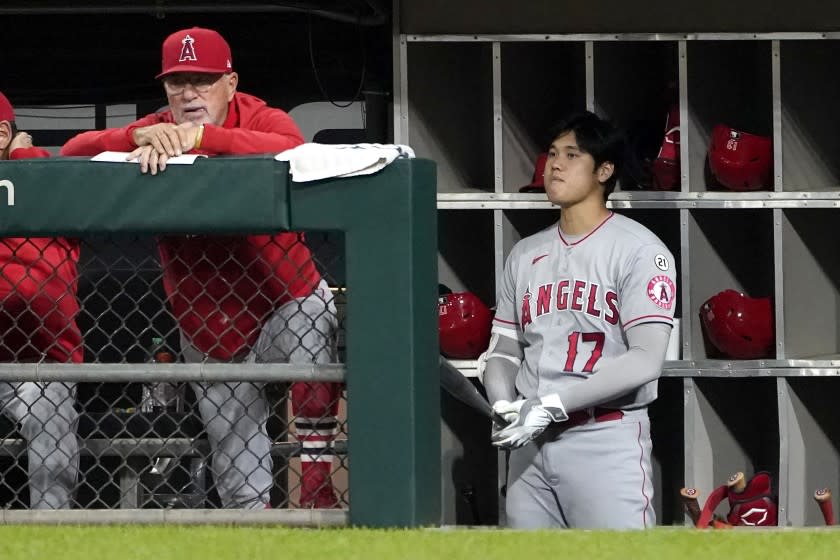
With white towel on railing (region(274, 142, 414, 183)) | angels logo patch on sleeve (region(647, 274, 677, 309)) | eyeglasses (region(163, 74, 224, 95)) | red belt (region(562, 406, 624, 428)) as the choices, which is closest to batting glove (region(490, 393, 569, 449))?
red belt (region(562, 406, 624, 428))

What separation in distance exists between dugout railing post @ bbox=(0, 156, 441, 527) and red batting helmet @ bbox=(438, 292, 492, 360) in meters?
2.30

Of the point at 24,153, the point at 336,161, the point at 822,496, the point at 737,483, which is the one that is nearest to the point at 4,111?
the point at 24,153

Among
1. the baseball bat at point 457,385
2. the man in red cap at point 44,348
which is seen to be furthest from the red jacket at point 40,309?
the baseball bat at point 457,385

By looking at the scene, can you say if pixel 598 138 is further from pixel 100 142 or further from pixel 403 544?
pixel 403 544

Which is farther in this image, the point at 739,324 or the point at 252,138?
the point at 739,324

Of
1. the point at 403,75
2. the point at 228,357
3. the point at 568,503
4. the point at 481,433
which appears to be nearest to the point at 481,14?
the point at 403,75

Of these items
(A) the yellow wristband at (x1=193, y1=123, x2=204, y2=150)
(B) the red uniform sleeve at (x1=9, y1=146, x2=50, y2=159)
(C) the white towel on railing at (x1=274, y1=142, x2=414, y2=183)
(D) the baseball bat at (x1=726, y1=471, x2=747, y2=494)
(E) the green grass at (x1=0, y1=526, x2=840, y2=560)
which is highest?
(B) the red uniform sleeve at (x1=9, y1=146, x2=50, y2=159)

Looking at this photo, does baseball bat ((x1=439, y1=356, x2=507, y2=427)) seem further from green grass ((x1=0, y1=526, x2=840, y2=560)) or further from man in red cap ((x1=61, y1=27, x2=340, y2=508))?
green grass ((x1=0, y1=526, x2=840, y2=560))

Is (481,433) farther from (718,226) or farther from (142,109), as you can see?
(142,109)

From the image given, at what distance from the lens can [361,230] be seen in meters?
1.98

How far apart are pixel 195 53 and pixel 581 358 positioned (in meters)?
1.15

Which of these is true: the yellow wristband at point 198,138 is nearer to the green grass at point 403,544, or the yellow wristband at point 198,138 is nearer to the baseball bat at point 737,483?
the green grass at point 403,544

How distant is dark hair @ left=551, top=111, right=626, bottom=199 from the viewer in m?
3.51

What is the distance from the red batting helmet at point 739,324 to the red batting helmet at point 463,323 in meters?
0.72
